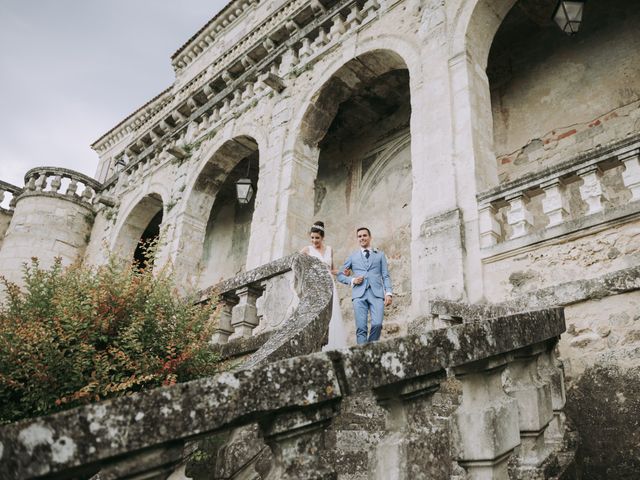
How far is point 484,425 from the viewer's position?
1.85m

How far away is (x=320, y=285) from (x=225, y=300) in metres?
1.74

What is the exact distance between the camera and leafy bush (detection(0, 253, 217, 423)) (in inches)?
127

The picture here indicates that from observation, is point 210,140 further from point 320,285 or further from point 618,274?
point 618,274

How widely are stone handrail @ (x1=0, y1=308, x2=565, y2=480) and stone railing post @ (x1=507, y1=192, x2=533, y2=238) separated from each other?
2.30 metres

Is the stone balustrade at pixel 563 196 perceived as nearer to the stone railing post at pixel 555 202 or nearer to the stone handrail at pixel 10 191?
the stone railing post at pixel 555 202

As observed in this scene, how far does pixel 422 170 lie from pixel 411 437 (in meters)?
4.60

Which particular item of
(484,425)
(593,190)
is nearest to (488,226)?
(593,190)

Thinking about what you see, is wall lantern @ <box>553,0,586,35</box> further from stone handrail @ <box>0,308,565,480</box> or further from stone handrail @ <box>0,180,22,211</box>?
stone handrail @ <box>0,180,22,211</box>

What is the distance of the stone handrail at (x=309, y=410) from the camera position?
44.8 inches

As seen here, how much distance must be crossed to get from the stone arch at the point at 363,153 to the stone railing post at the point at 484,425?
5942 millimetres

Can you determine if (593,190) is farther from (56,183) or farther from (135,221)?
(56,183)

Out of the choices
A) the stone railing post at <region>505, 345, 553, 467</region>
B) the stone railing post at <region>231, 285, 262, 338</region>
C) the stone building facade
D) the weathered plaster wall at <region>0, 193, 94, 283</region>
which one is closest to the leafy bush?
the stone railing post at <region>231, 285, 262, 338</region>

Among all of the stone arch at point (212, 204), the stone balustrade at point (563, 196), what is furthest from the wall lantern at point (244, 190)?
the stone balustrade at point (563, 196)

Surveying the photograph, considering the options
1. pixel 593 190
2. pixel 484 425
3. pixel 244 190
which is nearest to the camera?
pixel 484 425
